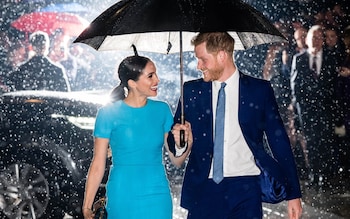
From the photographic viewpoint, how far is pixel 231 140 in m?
5.03

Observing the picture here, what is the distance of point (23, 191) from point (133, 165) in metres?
3.74

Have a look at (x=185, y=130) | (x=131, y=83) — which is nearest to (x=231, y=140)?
(x=185, y=130)

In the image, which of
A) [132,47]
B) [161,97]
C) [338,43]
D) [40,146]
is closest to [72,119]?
[40,146]

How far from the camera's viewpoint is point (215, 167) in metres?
4.99

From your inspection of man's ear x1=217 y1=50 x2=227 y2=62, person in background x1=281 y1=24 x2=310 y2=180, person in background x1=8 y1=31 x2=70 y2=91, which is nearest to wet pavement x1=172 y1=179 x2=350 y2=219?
person in background x1=281 y1=24 x2=310 y2=180

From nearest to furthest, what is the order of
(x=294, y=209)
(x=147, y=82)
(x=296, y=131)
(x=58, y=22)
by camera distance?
(x=294, y=209) < (x=147, y=82) < (x=296, y=131) < (x=58, y=22)

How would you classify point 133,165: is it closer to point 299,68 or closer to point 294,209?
point 294,209

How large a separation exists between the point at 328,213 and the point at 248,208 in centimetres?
490

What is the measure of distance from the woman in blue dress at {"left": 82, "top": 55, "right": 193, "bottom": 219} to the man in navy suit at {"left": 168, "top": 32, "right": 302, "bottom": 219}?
5.3 inches

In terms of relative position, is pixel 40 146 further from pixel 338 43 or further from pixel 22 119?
pixel 338 43

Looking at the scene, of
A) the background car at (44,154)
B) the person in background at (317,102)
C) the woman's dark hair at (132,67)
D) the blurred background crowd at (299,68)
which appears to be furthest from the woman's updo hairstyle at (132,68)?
the person in background at (317,102)

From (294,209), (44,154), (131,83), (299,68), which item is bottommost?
(44,154)

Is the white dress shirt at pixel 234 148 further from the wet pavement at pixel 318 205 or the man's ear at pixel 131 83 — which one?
the wet pavement at pixel 318 205

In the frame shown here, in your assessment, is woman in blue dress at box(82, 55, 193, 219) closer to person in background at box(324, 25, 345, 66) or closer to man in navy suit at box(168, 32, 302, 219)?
man in navy suit at box(168, 32, 302, 219)
